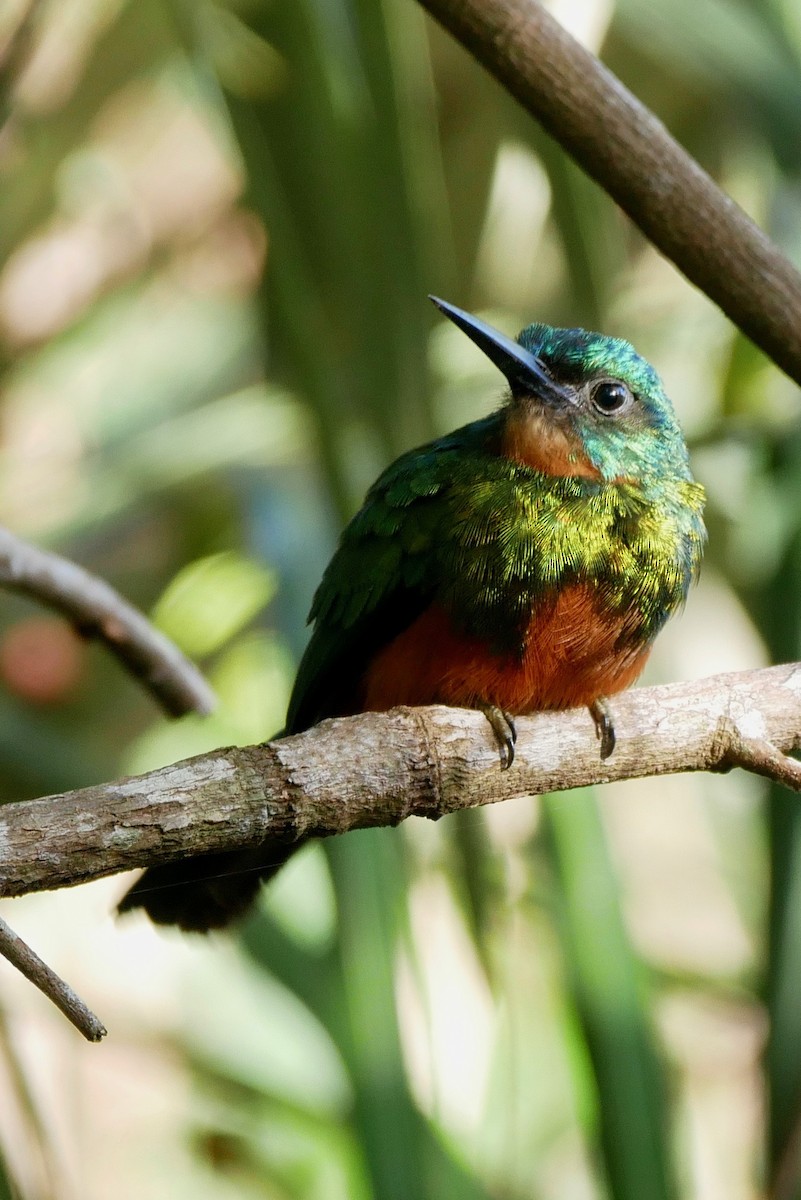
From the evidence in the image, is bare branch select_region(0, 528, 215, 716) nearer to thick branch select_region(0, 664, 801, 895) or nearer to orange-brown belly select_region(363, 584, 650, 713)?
orange-brown belly select_region(363, 584, 650, 713)

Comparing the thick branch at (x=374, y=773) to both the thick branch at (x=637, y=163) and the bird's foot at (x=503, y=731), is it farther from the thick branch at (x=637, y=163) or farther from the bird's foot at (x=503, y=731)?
the thick branch at (x=637, y=163)

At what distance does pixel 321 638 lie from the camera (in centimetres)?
233

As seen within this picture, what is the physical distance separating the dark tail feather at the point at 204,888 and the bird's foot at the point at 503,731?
0.30 m

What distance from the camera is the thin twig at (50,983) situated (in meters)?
1.14

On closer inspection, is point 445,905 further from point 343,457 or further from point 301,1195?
point 343,457

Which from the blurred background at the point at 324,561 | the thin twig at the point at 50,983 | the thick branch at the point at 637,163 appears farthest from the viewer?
the blurred background at the point at 324,561

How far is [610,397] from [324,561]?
906 mm

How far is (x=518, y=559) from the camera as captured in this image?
208cm

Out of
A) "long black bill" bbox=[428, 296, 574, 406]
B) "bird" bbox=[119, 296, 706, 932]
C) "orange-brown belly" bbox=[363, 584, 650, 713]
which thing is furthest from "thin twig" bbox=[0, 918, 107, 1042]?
"long black bill" bbox=[428, 296, 574, 406]

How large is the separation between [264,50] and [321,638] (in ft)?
4.71

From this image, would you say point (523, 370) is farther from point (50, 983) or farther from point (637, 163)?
point (50, 983)

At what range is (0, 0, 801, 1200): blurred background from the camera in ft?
8.22

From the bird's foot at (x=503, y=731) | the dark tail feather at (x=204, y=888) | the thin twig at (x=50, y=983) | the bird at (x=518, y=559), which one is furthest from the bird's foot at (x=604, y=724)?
the thin twig at (x=50, y=983)

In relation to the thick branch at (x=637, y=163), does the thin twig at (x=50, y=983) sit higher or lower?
lower
